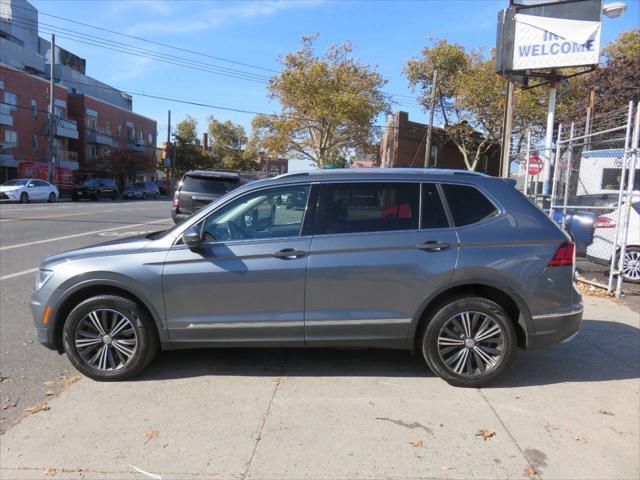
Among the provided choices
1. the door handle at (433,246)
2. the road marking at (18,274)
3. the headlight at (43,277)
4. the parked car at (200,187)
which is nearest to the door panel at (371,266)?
the door handle at (433,246)

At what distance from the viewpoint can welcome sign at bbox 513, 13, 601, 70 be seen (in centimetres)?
1029

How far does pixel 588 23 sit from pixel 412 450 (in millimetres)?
10195

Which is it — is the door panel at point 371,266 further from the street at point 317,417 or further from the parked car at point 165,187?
the parked car at point 165,187

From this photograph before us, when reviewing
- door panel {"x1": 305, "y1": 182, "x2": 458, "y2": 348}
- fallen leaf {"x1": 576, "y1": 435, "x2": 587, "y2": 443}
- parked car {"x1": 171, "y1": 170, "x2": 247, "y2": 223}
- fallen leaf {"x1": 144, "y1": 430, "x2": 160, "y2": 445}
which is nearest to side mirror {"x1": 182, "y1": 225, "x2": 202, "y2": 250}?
door panel {"x1": 305, "y1": 182, "x2": 458, "y2": 348}

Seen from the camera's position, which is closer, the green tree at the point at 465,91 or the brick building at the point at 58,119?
the green tree at the point at 465,91

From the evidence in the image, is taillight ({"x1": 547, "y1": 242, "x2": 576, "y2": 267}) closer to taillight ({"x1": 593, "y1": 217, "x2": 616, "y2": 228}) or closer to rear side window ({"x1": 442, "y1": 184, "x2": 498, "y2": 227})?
rear side window ({"x1": 442, "y1": 184, "x2": 498, "y2": 227})

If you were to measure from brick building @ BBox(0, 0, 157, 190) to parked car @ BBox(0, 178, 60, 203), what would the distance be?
761cm

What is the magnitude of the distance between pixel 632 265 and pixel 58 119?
51217 mm

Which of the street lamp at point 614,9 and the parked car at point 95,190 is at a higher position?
the street lamp at point 614,9

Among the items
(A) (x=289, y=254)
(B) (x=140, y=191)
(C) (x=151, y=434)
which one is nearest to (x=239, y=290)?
(A) (x=289, y=254)

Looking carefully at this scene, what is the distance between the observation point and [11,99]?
42.8 m

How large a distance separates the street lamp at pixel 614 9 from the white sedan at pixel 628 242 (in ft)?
12.9

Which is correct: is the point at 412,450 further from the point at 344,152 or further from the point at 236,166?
the point at 236,166

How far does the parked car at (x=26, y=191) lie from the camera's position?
28.4m
